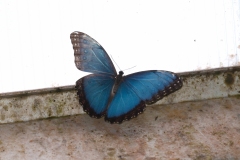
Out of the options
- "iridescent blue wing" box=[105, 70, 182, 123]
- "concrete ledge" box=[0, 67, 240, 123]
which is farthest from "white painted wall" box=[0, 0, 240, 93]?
"iridescent blue wing" box=[105, 70, 182, 123]

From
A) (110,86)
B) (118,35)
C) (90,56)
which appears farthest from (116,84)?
(118,35)

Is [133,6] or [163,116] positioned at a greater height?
[133,6]

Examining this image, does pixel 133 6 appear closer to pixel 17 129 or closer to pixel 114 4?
pixel 114 4

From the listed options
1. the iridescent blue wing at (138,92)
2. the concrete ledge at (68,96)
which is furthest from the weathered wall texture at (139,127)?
the iridescent blue wing at (138,92)

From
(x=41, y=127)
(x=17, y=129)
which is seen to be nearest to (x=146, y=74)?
(x=41, y=127)

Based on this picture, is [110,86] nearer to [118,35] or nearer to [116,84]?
[116,84]

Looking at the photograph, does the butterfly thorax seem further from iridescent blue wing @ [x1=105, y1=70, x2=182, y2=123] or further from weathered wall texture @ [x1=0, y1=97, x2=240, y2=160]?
weathered wall texture @ [x1=0, y1=97, x2=240, y2=160]

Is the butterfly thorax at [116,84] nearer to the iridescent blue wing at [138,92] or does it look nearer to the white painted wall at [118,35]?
the iridescent blue wing at [138,92]
